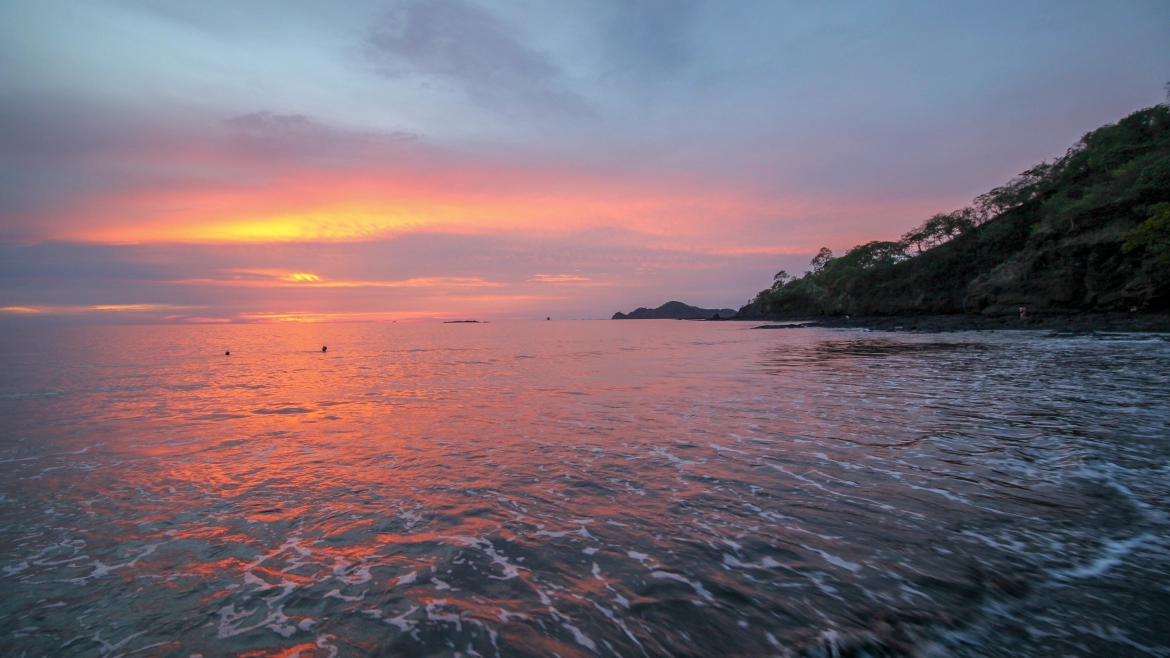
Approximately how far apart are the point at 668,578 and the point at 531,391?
39.0ft

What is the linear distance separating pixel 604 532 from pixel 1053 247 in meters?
61.6

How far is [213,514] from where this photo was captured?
6008 mm

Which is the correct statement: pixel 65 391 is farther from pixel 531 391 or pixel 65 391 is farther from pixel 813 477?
pixel 813 477

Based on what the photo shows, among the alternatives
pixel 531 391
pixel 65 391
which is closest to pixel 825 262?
pixel 531 391

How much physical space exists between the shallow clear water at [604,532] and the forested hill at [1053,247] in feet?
131

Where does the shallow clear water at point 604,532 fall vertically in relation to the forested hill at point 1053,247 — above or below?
below

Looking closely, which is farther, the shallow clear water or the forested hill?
the forested hill

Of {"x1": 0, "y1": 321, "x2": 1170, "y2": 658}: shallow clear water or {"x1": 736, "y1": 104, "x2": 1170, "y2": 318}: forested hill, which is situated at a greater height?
{"x1": 736, "y1": 104, "x2": 1170, "y2": 318}: forested hill

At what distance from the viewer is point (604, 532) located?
5.20 m

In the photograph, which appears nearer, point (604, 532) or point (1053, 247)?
point (604, 532)

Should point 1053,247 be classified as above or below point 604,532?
above

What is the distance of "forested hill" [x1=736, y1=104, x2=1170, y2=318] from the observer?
126 feet

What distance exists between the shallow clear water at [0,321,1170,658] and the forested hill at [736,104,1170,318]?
Answer: 131 feet

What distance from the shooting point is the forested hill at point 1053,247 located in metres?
38.3
